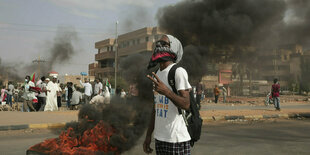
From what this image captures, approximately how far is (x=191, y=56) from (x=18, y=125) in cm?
518

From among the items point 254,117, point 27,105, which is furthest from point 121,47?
point 254,117

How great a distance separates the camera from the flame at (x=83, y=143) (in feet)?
12.7

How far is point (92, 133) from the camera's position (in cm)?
424

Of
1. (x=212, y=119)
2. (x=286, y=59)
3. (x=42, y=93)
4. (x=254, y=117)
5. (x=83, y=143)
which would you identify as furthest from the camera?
(x=286, y=59)

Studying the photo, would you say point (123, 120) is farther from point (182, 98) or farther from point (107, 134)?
point (182, 98)

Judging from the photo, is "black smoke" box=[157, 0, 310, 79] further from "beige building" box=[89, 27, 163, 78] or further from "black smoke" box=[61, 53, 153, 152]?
"beige building" box=[89, 27, 163, 78]

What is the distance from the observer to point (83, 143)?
4.20 meters

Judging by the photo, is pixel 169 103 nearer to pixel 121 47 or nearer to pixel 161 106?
pixel 161 106

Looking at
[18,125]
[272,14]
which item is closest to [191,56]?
[272,14]

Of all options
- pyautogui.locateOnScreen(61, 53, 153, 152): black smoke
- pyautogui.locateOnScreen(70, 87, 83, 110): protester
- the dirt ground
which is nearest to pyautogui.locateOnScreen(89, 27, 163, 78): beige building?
the dirt ground

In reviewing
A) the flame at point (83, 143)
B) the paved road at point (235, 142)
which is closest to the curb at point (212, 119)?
the paved road at point (235, 142)

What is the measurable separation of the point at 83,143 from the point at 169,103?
7.43 ft

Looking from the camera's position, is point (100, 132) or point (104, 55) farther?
point (104, 55)

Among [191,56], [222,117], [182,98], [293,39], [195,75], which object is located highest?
[293,39]
